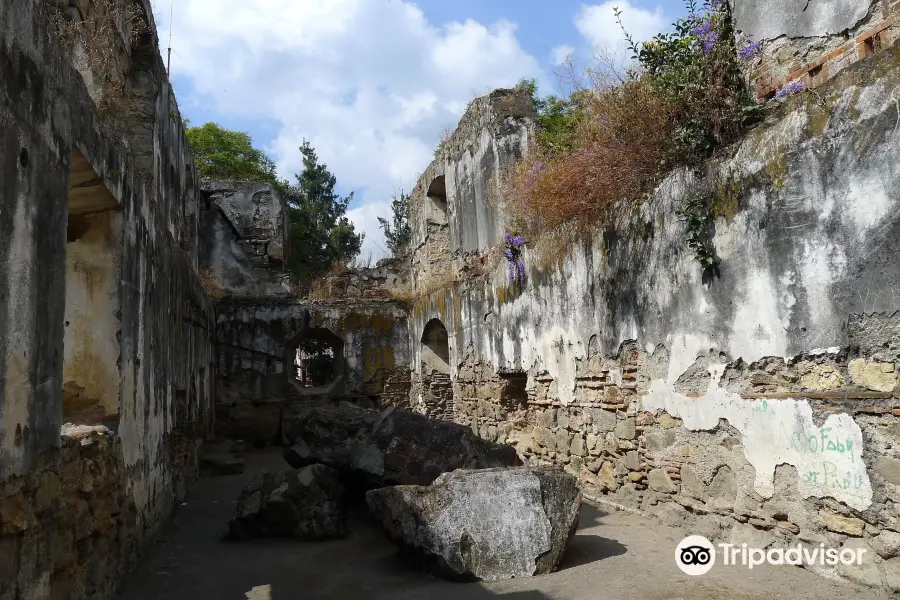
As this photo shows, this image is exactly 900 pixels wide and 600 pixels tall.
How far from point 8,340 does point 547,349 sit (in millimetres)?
5548

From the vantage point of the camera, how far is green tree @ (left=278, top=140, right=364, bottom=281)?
81.9 ft

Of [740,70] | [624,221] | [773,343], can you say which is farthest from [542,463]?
[740,70]

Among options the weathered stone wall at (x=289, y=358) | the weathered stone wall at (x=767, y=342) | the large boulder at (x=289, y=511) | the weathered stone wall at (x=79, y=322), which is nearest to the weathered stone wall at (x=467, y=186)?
the weathered stone wall at (x=289, y=358)

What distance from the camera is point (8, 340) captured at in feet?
8.86

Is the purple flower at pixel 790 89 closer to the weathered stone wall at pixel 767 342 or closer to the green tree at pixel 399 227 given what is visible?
the weathered stone wall at pixel 767 342

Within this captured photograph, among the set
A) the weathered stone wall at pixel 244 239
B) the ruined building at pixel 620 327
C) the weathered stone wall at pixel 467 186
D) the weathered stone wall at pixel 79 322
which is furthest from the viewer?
the weathered stone wall at pixel 244 239

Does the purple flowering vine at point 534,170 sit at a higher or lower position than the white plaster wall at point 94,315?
higher

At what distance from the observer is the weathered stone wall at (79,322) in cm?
277

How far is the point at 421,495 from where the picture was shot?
4.86 m

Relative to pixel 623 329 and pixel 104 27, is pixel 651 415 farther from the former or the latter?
pixel 104 27

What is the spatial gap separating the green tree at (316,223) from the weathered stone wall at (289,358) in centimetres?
926

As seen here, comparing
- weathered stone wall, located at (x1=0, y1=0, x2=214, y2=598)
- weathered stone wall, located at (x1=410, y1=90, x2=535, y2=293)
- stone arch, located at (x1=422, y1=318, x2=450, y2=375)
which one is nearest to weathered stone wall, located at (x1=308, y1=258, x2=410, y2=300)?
weathered stone wall, located at (x1=410, y1=90, x2=535, y2=293)

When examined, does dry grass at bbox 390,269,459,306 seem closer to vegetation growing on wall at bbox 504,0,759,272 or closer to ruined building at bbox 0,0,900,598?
ruined building at bbox 0,0,900,598

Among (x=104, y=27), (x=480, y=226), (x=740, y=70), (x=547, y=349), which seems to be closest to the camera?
(x=740, y=70)
